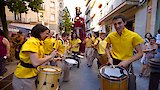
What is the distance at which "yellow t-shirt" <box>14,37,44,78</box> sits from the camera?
2.76 m

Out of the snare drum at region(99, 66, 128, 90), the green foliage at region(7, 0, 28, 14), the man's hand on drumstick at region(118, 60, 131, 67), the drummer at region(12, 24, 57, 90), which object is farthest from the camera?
the green foliage at region(7, 0, 28, 14)

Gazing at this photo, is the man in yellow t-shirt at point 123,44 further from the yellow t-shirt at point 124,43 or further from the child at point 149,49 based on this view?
the child at point 149,49

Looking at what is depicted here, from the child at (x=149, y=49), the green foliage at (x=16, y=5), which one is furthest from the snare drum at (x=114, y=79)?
the green foliage at (x=16, y=5)

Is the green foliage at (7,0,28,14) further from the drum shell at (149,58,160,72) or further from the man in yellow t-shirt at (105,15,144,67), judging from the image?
the drum shell at (149,58,160,72)

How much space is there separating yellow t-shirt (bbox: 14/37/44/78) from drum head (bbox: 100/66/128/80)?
1.02m

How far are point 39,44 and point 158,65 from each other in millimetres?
1889

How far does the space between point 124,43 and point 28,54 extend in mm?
1587

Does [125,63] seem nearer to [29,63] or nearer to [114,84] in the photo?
[114,84]

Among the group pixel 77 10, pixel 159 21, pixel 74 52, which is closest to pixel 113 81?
pixel 74 52

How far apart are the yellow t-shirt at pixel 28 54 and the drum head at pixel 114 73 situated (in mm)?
1016

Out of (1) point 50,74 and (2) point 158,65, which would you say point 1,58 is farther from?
(2) point 158,65

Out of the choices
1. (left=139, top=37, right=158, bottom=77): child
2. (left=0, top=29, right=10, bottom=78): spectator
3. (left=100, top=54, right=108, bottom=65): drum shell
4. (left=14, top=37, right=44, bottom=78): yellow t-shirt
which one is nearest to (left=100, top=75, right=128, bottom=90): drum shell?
(left=14, top=37, right=44, bottom=78): yellow t-shirt

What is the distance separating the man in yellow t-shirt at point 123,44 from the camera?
318cm

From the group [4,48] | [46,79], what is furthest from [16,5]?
[46,79]
